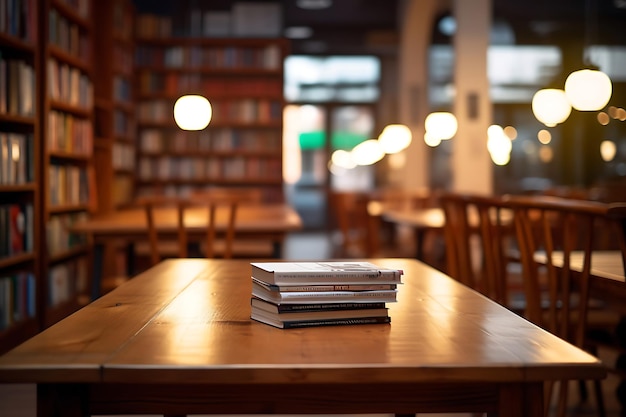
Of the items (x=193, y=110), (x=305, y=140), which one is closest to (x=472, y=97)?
(x=193, y=110)

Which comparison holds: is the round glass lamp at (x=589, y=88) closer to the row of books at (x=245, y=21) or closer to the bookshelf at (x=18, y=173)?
the bookshelf at (x=18, y=173)

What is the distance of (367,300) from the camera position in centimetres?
147

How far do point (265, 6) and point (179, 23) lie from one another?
1.50 metres

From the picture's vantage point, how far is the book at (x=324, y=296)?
1.42 metres

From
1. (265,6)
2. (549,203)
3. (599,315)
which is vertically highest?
(265,6)

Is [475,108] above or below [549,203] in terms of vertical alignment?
above

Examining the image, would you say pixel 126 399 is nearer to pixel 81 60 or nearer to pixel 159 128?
pixel 81 60

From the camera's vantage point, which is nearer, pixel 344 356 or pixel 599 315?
pixel 344 356

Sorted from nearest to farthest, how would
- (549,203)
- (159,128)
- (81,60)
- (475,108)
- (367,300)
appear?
1. (367,300)
2. (549,203)
3. (81,60)
4. (475,108)
5. (159,128)

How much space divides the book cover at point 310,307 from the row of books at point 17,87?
2.93m

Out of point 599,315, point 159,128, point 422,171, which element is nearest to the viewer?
point 599,315

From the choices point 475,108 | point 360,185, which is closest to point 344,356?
point 475,108

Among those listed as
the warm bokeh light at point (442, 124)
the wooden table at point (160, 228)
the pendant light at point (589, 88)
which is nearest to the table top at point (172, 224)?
the wooden table at point (160, 228)

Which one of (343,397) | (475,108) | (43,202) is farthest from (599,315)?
(475,108)
